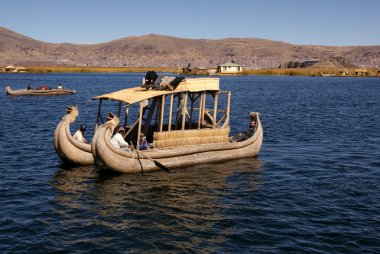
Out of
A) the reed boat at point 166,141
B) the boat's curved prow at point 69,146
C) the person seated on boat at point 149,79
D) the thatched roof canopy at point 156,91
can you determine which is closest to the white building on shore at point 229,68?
the reed boat at point 166,141

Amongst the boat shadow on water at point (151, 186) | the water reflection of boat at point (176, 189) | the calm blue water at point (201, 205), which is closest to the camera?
the calm blue water at point (201, 205)

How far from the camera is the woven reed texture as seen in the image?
21062 millimetres

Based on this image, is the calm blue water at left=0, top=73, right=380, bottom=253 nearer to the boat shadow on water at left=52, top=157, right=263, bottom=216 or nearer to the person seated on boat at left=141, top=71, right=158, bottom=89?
the boat shadow on water at left=52, top=157, right=263, bottom=216

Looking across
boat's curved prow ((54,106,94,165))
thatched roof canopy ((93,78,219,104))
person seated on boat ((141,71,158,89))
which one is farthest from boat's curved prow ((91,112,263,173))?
person seated on boat ((141,71,158,89))

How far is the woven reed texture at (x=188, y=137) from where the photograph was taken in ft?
69.1

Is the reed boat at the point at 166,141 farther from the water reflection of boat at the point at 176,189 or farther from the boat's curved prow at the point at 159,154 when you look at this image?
the water reflection of boat at the point at 176,189

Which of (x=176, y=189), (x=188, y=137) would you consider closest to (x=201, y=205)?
(x=176, y=189)

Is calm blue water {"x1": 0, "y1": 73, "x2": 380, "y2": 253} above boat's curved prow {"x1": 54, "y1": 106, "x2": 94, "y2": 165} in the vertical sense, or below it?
below

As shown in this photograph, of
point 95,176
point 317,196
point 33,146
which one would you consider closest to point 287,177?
point 317,196

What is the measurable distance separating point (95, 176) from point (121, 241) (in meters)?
7.39

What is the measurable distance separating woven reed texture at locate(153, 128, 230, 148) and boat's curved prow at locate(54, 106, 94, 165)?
3577 mm

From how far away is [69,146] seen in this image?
2073cm

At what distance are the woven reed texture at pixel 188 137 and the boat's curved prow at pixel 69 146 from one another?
Result: 11.7 ft

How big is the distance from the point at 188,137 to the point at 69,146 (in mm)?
6090
